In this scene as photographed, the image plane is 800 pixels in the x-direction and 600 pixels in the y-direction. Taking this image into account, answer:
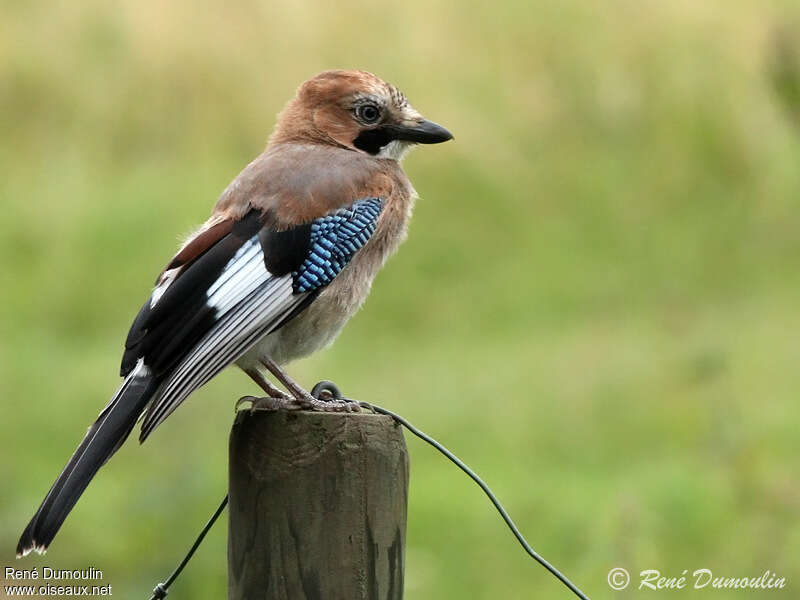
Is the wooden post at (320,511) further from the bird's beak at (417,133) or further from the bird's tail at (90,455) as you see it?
the bird's beak at (417,133)

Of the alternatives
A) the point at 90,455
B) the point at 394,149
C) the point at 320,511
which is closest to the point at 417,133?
the point at 394,149

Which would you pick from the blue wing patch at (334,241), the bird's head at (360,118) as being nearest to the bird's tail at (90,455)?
the blue wing patch at (334,241)

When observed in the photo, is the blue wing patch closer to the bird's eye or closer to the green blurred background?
the bird's eye

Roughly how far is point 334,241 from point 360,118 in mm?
880

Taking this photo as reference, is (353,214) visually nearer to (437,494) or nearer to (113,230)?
(437,494)

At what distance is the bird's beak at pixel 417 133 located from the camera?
5.11 meters

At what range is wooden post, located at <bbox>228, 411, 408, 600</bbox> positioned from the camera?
315 centimetres

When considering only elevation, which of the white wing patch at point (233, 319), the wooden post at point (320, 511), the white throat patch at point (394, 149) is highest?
the white throat patch at point (394, 149)

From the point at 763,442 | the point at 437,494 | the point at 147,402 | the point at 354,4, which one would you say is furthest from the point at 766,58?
the point at 147,402

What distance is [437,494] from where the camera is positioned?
730 centimetres

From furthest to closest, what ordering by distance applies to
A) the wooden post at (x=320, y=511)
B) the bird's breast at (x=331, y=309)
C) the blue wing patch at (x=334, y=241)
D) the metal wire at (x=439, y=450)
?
the bird's breast at (x=331, y=309)
the blue wing patch at (x=334, y=241)
the metal wire at (x=439, y=450)
the wooden post at (x=320, y=511)

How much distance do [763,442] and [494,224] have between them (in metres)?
3.67

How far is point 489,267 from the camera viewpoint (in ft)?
33.1

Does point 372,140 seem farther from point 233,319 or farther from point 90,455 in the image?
point 90,455
